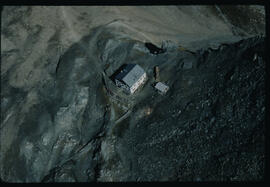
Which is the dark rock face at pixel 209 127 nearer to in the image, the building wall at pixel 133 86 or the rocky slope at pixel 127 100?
the rocky slope at pixel 127 100

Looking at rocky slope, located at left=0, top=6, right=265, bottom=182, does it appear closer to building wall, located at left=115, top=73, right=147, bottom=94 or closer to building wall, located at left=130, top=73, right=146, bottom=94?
building wall, located at left=130, top=73, right=146, bottom=94

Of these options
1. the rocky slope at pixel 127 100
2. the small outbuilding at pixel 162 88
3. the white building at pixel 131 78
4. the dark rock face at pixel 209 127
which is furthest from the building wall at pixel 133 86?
the dark rock face at pixel 209 127

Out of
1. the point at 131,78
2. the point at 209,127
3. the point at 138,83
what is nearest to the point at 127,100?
the point at 138,83

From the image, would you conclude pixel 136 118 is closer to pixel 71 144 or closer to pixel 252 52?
pixel 71 144

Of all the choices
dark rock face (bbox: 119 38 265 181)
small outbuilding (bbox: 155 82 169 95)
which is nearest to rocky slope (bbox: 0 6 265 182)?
dark rock face (bbox: 119 38 265 181)

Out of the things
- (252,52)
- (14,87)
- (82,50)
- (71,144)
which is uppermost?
(252,52)

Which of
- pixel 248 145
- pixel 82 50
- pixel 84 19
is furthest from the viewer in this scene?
pixel 84 19

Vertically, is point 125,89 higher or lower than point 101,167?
higher

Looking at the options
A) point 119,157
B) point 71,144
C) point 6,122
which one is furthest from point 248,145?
point 6,122
